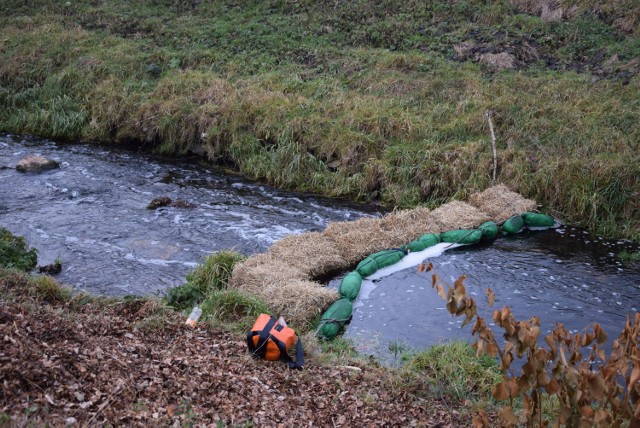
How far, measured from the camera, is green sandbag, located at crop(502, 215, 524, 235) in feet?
31.4

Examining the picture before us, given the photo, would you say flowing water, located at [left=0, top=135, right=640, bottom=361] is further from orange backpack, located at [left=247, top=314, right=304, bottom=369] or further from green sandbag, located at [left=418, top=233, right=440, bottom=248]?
orange backpack, located at [left=247, top=314, right=304, bottom=369]

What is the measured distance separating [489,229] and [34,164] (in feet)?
26.7

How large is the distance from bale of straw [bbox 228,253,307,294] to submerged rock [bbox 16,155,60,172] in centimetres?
609

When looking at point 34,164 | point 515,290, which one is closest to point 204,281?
point 515,290

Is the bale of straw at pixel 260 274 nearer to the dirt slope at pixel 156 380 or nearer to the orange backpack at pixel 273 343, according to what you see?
the dirt slope at pixel 156 380

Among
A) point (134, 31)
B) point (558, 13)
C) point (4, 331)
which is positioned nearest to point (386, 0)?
point (558, 13)

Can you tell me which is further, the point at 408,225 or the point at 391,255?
the point at 408,225

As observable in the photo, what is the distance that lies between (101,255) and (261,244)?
7.00 ft

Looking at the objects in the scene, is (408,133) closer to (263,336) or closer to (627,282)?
(627,282)

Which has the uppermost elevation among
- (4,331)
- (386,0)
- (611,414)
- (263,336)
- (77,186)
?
(386,0)

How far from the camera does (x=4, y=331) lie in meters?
4.55

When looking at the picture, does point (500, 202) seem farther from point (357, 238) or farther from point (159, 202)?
point (159, 202)

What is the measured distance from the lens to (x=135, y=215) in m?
10.0

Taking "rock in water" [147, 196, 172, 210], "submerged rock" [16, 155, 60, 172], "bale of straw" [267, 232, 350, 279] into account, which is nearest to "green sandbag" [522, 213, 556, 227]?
"bale of straw" [267, 232, 350, 279]
